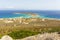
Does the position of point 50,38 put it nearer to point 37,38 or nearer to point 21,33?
point 37,38

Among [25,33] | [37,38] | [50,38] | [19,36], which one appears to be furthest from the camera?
[25,33]

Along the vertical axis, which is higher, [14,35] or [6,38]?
[6,38]

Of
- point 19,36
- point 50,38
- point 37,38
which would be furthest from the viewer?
point 19,36

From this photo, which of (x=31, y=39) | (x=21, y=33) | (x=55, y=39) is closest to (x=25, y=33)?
(x=21, y=33)

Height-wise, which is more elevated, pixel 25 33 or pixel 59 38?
pixel 59 38

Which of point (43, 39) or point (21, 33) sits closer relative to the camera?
point (43, 39)

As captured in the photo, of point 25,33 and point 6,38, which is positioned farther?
point 25,33

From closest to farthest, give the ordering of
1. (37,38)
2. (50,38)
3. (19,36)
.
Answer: (50,38)
(37,38)
(19,36)

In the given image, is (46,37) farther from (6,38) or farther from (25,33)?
(25,33)

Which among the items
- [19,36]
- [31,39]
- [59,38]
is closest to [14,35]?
[19,36]
